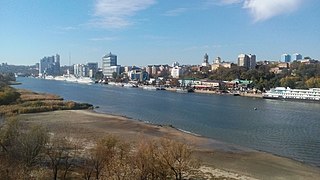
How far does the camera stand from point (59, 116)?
864 inches

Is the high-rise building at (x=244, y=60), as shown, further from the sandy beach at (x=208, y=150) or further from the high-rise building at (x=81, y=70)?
the sandy beach at (x=208, y=150)

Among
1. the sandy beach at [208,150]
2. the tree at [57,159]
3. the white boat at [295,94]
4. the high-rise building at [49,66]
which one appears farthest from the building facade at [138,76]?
the tree at [57,159]

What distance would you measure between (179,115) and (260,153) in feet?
38.5

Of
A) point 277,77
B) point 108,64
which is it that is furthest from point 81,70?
point 277,77

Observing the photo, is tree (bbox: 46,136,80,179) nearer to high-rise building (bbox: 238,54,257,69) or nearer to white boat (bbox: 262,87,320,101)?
white boat (bbox: 262,87,320,101)

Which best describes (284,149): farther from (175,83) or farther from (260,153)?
(175,83)

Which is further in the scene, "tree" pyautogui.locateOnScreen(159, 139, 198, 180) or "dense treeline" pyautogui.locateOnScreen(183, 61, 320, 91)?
"dense treeline" pyautogui.locateOnScreen(183, 61, 320, 91)

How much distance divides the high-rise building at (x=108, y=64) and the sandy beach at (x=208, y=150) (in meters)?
84.5

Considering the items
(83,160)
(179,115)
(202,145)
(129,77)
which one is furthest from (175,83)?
(83,160)

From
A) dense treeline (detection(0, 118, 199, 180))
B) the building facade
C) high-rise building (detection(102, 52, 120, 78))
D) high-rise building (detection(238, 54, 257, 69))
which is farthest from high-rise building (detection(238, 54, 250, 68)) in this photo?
dense treeline (detection(0, 118, 199, 180))

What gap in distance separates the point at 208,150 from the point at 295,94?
30.9 m

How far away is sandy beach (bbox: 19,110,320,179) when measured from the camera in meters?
10.8

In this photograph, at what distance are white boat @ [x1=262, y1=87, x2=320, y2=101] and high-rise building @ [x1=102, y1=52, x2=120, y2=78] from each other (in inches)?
2642

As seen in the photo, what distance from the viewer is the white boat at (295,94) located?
39.8 meters
